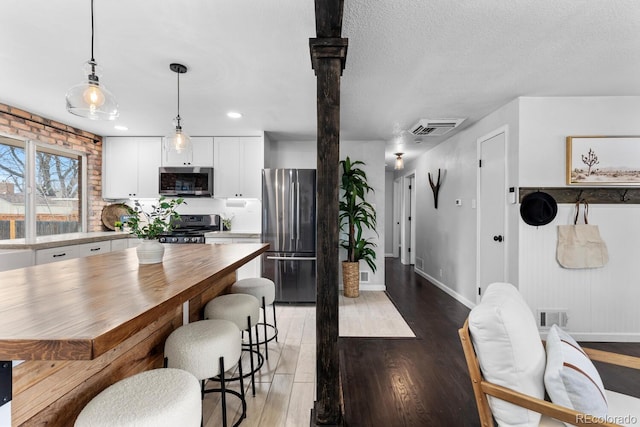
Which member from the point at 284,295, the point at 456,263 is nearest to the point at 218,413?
the point at 284,295

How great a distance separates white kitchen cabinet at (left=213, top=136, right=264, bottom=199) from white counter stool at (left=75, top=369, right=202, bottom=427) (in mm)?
3337

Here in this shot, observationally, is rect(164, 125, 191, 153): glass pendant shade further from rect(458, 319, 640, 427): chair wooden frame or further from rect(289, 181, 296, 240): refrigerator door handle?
rect(458, 319, 640, 427): chair wooden frame

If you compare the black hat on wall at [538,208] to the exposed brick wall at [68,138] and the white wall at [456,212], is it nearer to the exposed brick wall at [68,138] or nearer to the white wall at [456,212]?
the white wall at [456,212]

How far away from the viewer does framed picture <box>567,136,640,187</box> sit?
2744mm

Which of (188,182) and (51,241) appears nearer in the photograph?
(51,241)

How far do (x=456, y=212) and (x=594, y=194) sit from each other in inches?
60.4

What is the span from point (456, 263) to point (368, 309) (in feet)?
4.80

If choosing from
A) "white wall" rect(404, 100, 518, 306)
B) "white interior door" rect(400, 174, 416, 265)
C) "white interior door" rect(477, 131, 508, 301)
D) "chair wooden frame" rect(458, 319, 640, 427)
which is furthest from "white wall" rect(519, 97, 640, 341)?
"white interior door" rect(400, 174, 416, 265)

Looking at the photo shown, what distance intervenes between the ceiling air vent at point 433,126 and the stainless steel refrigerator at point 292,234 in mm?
1422

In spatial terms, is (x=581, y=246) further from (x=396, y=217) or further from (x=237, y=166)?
(x=396, y=217)

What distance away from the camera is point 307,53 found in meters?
2.12

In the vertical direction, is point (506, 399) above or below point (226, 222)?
below

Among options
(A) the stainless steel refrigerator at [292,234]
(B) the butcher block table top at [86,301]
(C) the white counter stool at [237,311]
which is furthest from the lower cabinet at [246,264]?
A: (B) the butcher block table top at [86,301]

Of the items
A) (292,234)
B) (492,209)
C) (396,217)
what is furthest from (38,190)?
(396,217)
